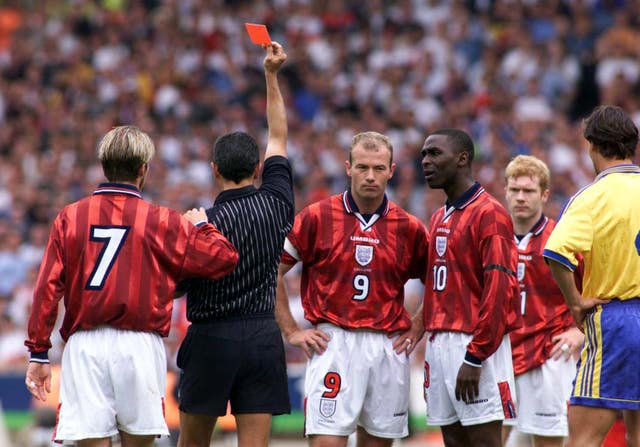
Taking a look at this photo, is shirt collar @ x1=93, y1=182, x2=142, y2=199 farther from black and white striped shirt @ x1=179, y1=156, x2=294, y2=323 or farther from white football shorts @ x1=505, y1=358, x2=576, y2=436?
white football shorts @ x1=505, y1=358, x2=576, y2=436

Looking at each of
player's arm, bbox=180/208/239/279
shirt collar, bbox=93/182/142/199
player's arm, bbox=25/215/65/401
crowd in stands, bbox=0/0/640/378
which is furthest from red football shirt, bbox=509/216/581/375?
crowd in stands, bbox=0/0/640/378

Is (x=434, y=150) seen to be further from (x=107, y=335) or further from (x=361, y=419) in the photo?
(x=107, y=335)

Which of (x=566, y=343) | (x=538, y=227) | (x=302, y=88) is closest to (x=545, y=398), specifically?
(x=566, y=343)

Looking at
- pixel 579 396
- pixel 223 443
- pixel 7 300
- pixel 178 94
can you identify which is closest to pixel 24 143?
pixel 178 94

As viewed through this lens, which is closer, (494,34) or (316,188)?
(316,188)

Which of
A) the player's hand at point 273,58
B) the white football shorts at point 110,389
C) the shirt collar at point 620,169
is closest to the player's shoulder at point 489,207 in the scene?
the shirt collar at point 620,169

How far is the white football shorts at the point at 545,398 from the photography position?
26.5 feet

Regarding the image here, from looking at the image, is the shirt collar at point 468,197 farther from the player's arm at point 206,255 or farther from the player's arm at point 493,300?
the player's arm at point 206,255

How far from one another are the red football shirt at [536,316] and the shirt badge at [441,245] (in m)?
1.08

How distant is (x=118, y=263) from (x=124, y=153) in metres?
0.62

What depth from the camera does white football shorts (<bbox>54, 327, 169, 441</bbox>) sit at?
6.41 m

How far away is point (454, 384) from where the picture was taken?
23.1 feet

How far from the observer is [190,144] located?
60.2 feet

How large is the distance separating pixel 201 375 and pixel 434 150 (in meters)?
1.96
